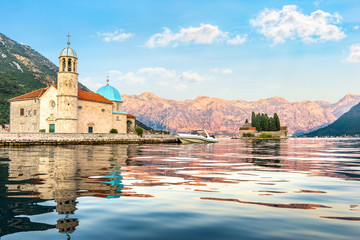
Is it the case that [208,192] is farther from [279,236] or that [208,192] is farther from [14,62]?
[14,62]

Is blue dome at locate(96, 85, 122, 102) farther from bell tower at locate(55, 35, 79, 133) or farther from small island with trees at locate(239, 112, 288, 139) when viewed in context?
small island with trees at locate(239, 112, 288, 139)

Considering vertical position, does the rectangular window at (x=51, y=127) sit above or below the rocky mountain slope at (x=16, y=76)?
below

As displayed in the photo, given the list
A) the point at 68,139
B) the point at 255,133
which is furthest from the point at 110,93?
the point at 255,133

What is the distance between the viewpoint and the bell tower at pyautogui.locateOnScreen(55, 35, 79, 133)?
188 feet

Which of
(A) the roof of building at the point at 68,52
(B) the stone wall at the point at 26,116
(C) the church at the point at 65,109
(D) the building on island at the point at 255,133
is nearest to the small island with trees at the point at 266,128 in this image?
(D) the building on island at the point at 255,133

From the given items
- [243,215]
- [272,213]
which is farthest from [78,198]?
[272,213]

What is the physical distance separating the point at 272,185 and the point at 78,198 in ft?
17.9

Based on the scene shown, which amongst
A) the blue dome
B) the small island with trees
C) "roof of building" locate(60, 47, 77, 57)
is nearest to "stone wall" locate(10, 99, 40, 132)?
"roof of building" locate(60, 47, 77, 57)

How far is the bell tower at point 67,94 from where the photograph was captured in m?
57.3

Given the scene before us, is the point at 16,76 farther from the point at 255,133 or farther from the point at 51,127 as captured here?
the point at 255,133

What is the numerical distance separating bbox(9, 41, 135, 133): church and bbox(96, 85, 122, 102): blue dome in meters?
4.11

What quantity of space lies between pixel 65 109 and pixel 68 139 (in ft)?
26.4

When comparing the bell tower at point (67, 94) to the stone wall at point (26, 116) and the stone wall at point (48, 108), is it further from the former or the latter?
the stone wall at point (26, 116)

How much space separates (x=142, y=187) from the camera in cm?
841
